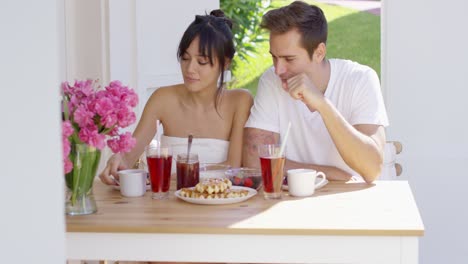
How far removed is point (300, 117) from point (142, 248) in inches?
39.0

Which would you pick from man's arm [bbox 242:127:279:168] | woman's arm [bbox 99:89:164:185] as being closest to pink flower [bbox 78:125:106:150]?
woman's arm [bbox 99:89:164:185]

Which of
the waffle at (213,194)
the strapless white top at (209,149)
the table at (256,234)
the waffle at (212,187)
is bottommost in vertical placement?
the table at (256,234)

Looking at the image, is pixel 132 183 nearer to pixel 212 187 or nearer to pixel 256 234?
pixel 212 187

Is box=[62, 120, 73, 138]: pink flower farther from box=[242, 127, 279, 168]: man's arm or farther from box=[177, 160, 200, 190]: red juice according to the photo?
box=[242, 127, 279, 168]: man's arm

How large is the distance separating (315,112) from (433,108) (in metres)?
1.10

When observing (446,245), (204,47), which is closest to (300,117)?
(204,47)

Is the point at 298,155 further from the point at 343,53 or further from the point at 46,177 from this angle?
the point at 343,53

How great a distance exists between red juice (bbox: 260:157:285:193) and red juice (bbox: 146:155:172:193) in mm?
262

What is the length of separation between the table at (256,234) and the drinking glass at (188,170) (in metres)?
0.24

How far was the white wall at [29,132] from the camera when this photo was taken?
922 mm

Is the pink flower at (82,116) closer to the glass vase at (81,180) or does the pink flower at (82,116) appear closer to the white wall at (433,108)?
the glass vase at (81,180)

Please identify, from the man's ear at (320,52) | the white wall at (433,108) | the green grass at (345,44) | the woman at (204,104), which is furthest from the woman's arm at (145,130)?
the green grass at (345,44)

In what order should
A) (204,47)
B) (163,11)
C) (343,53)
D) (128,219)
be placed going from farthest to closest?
(343,53), (163,11), (204,47), (128,219)

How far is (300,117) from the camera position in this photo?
2.71 m
